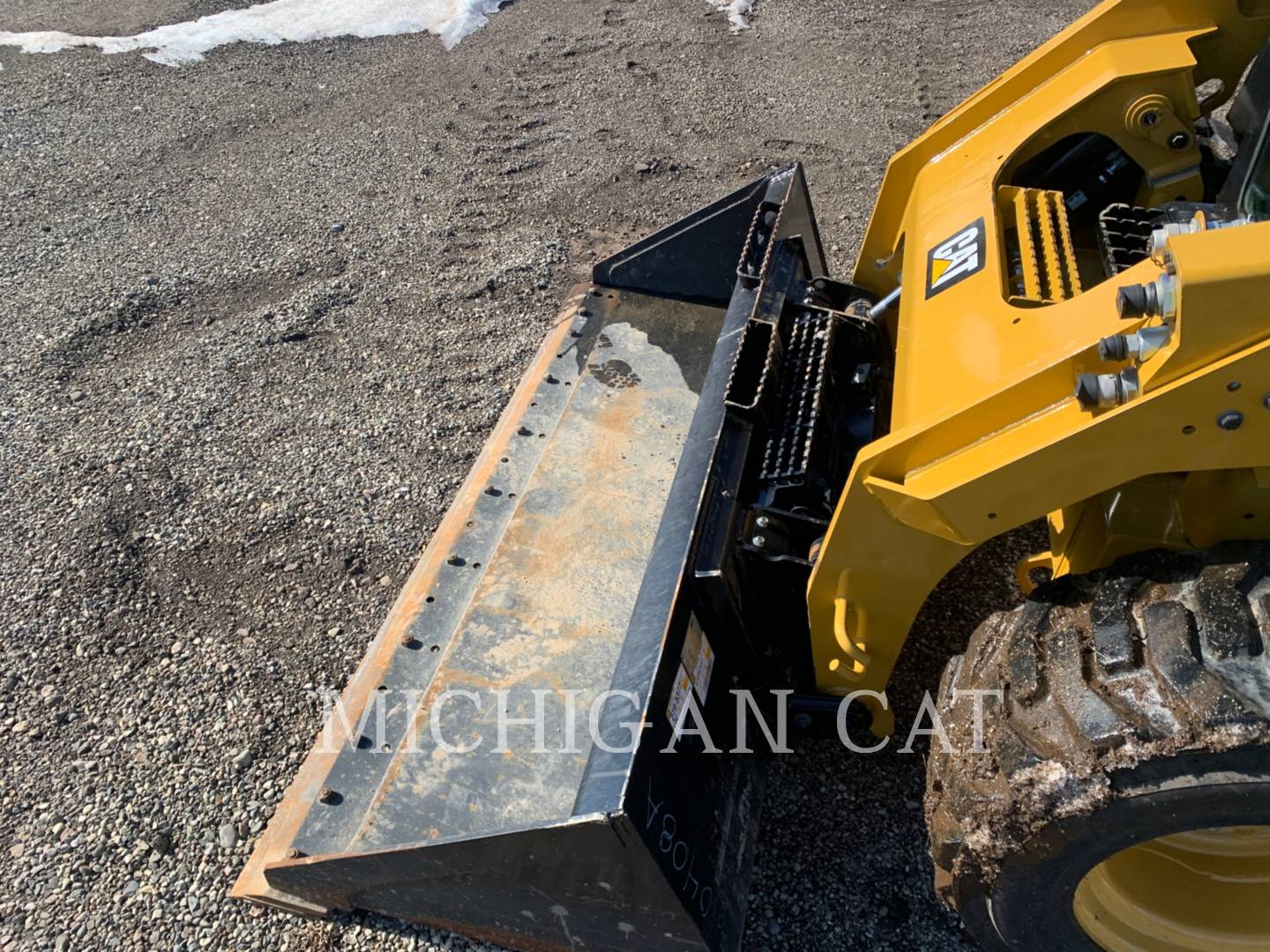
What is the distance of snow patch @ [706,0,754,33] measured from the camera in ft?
22.7

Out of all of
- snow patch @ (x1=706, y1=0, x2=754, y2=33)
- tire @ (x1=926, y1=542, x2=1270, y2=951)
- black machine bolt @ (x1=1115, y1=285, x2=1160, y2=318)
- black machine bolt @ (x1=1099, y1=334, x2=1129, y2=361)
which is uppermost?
snow patch @ (x1=706, y1=0, x2=754, y2=33)

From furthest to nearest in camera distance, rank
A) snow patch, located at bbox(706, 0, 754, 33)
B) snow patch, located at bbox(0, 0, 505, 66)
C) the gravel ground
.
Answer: snow patch, located at bbox(0, 0, 505, 66) < snow patch, located at bbox(706, 0, 754, 33) < the gravel ground

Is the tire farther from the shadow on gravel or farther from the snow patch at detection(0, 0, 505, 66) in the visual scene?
the snow patch at detection(0, 0, 505, 66)

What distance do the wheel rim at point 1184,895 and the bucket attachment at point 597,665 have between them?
0.73m

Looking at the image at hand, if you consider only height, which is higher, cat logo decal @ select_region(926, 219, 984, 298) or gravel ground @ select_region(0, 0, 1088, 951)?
cat logo decal @ select_region(926, 219, 984, 298)

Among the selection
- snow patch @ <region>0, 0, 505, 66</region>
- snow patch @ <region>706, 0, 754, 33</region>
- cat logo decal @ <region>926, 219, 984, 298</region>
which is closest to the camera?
cat logo decal @ <region>926, 219, 984, 298</region>

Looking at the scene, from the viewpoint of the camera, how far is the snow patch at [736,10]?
6.91 meters

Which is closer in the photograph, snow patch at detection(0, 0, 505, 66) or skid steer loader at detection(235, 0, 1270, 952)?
skid steer loader at detection(235, 0, 1270, 952)

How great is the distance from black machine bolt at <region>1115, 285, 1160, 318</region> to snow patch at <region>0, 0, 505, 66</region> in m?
6.35

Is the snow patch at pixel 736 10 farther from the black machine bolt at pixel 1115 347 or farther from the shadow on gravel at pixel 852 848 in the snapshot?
the black machine bolt at pixel 1115 347

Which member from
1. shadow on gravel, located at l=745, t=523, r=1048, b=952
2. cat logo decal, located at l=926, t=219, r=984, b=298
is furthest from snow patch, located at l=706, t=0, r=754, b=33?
shadow on gravel, located at l=745, t=523, r=1048, b=952

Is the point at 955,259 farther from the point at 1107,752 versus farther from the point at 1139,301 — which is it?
the point at 1107,752

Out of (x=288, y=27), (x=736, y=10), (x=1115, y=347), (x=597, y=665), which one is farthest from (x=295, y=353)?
(x=736, y=10)

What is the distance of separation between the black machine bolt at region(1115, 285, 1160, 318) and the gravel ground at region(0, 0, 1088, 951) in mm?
1407
